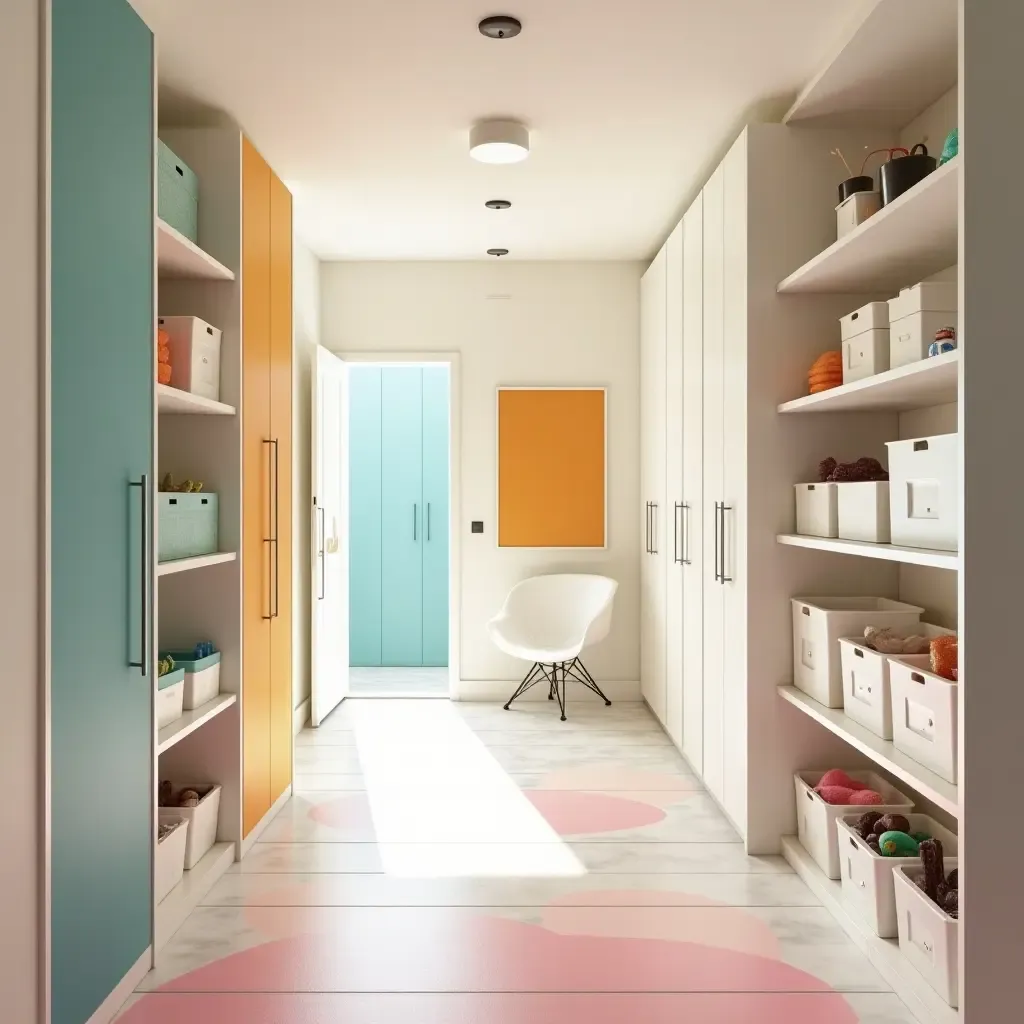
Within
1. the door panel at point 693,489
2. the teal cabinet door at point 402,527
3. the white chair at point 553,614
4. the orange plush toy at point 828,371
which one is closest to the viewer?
the orange plush toy at point 828,371

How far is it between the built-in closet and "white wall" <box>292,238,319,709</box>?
1557mm

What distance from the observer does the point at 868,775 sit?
10.00 feet

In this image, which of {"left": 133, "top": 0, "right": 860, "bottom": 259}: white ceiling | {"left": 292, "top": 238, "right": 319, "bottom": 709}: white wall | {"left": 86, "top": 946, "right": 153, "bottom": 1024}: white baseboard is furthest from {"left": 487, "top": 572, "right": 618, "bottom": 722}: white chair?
{"left": 86, "top": 946, "right": 153, "bottom": 1024}: white baseboard

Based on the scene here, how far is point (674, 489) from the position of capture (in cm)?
444

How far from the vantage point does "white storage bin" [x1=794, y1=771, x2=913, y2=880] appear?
9.11 ft

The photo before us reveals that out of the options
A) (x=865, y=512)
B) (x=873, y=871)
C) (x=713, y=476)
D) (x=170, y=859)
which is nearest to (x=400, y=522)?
(x=713, y=476)

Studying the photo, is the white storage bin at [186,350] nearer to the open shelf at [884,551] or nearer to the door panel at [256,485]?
the door panel at [256,485]

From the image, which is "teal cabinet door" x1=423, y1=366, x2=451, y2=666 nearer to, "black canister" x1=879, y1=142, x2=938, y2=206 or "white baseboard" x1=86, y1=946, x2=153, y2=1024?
"white baseboard" x1=86, y1=946, x2=153, y2=1024

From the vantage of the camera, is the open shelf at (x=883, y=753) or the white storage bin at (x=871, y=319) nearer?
the open shelf at (x=883, y=753)

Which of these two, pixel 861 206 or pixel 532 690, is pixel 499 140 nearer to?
pixel 861 206

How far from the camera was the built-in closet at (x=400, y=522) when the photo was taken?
6.80 metres

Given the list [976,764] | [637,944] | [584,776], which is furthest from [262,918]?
[976,764]

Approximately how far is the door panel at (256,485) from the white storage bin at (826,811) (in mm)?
1913

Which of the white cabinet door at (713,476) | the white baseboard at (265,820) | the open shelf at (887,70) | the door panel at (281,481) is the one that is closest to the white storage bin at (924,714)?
the white cabinet door at (713,476)
